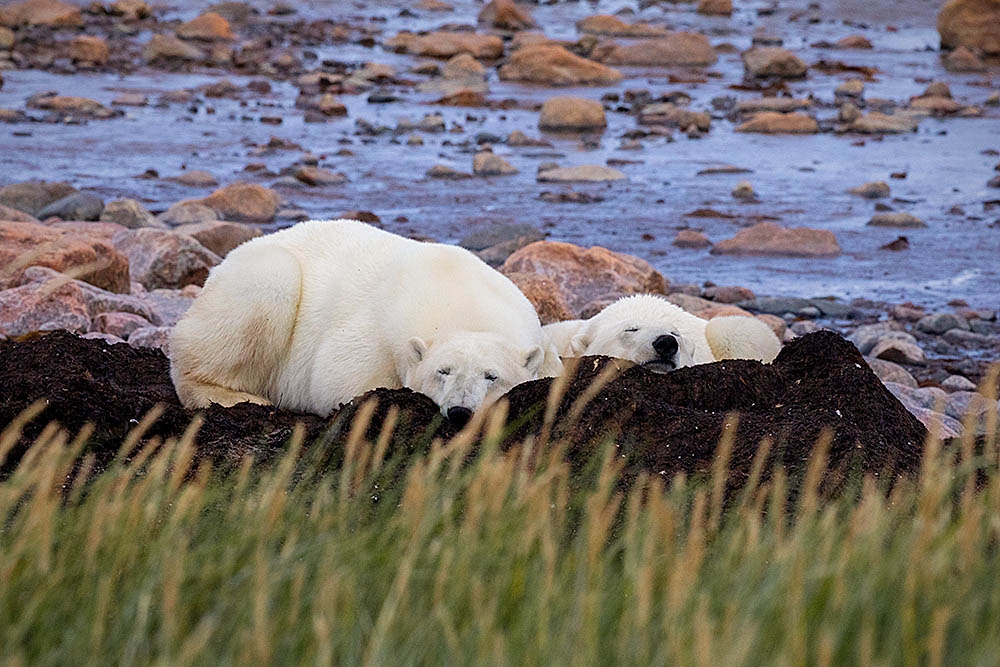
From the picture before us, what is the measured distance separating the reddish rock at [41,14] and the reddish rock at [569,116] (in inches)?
693

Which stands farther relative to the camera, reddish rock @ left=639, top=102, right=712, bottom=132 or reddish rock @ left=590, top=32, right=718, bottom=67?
reddish rock @ left=590, top=32, right=718, bottom=67

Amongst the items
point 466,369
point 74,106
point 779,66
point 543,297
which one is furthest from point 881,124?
point 466,369

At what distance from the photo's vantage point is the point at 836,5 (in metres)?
47.2

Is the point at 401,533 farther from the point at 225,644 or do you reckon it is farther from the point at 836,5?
the point at 836,5

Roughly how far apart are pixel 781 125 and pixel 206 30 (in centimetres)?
1675

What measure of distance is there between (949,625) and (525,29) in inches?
1557

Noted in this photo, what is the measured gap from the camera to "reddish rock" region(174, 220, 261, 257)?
1334cm

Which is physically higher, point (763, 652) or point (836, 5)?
point (763, 652)

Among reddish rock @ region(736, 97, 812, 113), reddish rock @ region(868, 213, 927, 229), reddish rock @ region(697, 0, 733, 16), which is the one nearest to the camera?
reddish rock @ region(868, 213, 927, 229)

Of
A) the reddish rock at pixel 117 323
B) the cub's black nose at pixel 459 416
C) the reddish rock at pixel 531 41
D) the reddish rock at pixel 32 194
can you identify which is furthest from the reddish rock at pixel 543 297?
the reddish rock at pixel 531 41

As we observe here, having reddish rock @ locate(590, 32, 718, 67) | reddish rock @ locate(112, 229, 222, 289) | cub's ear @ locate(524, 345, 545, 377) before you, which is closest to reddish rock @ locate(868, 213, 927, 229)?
reddish rock @ locate(112, 229, 222, 289)

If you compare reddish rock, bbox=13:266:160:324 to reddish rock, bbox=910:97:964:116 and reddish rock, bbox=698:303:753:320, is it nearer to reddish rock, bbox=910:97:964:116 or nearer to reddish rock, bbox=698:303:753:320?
reddish rock, bbox=698:303:753:320

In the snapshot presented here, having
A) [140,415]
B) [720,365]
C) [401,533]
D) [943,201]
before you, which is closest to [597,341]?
[720,365]

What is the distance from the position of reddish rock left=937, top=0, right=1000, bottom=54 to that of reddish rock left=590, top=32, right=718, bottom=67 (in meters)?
6.13
